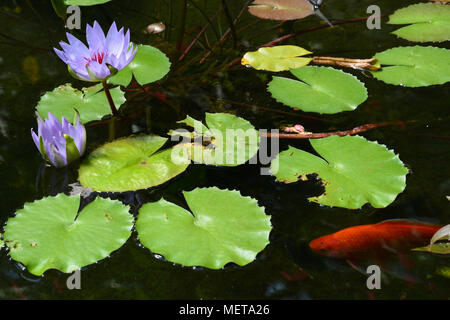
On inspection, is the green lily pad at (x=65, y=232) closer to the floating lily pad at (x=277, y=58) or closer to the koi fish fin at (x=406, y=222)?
the koi fish fin at (x=406, y=222)

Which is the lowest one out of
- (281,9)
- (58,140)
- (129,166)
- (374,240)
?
(374,240)

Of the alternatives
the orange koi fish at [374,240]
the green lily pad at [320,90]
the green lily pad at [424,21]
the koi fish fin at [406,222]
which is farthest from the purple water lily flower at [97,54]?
the green lily pad at [424,21]

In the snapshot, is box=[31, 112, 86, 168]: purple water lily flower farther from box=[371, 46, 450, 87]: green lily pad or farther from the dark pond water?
box=[371, 46, 450, 87]: green lily pad

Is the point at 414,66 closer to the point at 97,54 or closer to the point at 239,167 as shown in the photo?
the point at 239,167

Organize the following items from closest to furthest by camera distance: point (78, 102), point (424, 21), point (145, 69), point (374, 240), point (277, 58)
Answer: point (374, 240) < point (78, 102) < point (145, 69) < point (277, 58) < point (424, 21)

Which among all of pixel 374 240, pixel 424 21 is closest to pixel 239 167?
pixel 374 240

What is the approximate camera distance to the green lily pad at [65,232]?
4.77ft

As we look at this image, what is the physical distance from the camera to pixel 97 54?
6.39ft

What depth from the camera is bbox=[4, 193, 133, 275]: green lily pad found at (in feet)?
4.77

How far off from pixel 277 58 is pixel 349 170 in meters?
0.89

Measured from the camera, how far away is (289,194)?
1.73 metres

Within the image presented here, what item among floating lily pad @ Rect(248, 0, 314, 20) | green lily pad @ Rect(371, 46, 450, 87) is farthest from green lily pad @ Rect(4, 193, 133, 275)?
floating lily pad @ Rect(248, 0, 314, 20)

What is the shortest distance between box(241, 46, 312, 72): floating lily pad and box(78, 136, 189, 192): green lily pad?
29.7 inches

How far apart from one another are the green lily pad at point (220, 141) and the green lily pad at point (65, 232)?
0.38 m
